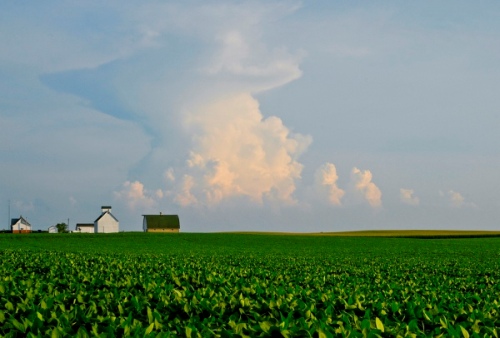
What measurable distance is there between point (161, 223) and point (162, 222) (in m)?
0.35

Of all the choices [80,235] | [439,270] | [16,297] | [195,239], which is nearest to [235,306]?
[16,297]

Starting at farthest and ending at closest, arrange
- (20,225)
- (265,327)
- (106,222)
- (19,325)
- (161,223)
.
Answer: (20,225) → (161,223) → (106,222) → (19,325) → (265,327)

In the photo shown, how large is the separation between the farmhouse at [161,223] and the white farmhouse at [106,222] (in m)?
7.22

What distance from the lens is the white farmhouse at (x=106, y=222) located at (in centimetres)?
12512

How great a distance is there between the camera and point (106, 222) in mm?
125750

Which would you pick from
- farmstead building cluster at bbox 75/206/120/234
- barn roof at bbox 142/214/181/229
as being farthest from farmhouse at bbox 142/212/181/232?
farmstead building cluster at bbox 75/206/120/234

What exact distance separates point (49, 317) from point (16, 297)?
3.06 m

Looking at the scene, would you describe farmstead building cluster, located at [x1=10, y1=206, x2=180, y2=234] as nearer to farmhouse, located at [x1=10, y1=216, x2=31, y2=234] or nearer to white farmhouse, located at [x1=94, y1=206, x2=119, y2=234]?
white farmhouse, located at [x1=94, y1=206, x2=119, y2=234]

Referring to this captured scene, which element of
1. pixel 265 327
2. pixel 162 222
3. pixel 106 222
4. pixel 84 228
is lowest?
pixel 265 327

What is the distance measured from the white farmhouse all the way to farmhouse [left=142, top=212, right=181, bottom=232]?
284 inches

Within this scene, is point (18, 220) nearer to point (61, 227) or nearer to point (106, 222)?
point (61, 227)

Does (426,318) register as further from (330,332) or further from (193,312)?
(193,312)

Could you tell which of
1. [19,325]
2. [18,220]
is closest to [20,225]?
[18,220]

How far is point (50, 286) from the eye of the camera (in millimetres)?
12227
